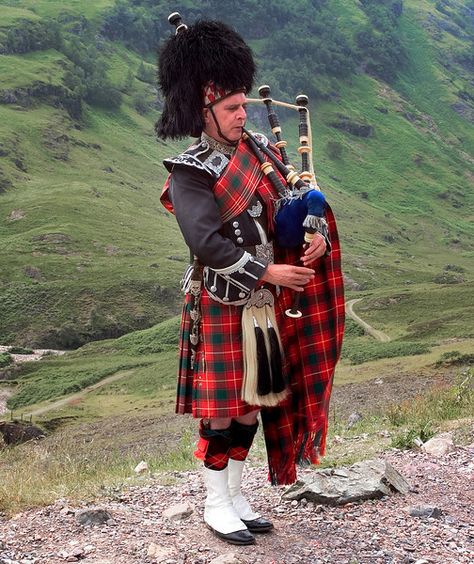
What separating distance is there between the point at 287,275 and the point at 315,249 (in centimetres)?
21

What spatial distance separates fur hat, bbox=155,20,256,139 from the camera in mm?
3850

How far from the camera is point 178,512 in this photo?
4523 millimetres

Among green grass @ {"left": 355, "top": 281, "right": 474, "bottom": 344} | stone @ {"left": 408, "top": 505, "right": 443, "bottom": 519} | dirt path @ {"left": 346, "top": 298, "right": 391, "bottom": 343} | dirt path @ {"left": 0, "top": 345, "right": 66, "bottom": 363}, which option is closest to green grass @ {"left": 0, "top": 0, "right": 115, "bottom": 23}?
dirt path @ {"left": 0, "top": 345, "right": 66, "bottom": 363}

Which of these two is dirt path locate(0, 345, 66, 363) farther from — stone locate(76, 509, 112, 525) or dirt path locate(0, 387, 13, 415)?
stone locate(76, 509, 112, 525)

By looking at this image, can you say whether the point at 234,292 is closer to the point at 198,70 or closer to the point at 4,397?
the point at 198,70

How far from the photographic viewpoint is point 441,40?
153875 mm

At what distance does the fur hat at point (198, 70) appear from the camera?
3.85m

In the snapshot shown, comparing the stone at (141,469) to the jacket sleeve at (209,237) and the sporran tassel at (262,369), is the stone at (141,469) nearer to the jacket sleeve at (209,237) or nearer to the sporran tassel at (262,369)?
the sporran tassel at (262,369)

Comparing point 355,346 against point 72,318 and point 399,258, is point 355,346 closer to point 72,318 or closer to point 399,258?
point 72,318

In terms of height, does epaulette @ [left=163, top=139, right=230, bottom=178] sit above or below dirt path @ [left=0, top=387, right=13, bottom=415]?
above

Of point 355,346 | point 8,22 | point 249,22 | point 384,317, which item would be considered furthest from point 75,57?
point 355,346

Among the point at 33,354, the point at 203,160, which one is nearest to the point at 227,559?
the point at 203,160

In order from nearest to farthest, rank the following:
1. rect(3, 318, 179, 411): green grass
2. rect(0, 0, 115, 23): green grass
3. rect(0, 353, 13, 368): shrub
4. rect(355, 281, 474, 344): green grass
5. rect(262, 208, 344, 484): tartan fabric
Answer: rect(262, 208, 344, 484): tartan fabric, rect(3, 318, 179, 411): green grass, rect(355, 281, 474, 344): green grass, rect(0, 353, 13, 368): shrub, rect(0, 0, 115, 23): green grass

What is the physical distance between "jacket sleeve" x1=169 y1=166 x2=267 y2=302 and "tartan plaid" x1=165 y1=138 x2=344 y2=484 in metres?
0.12
